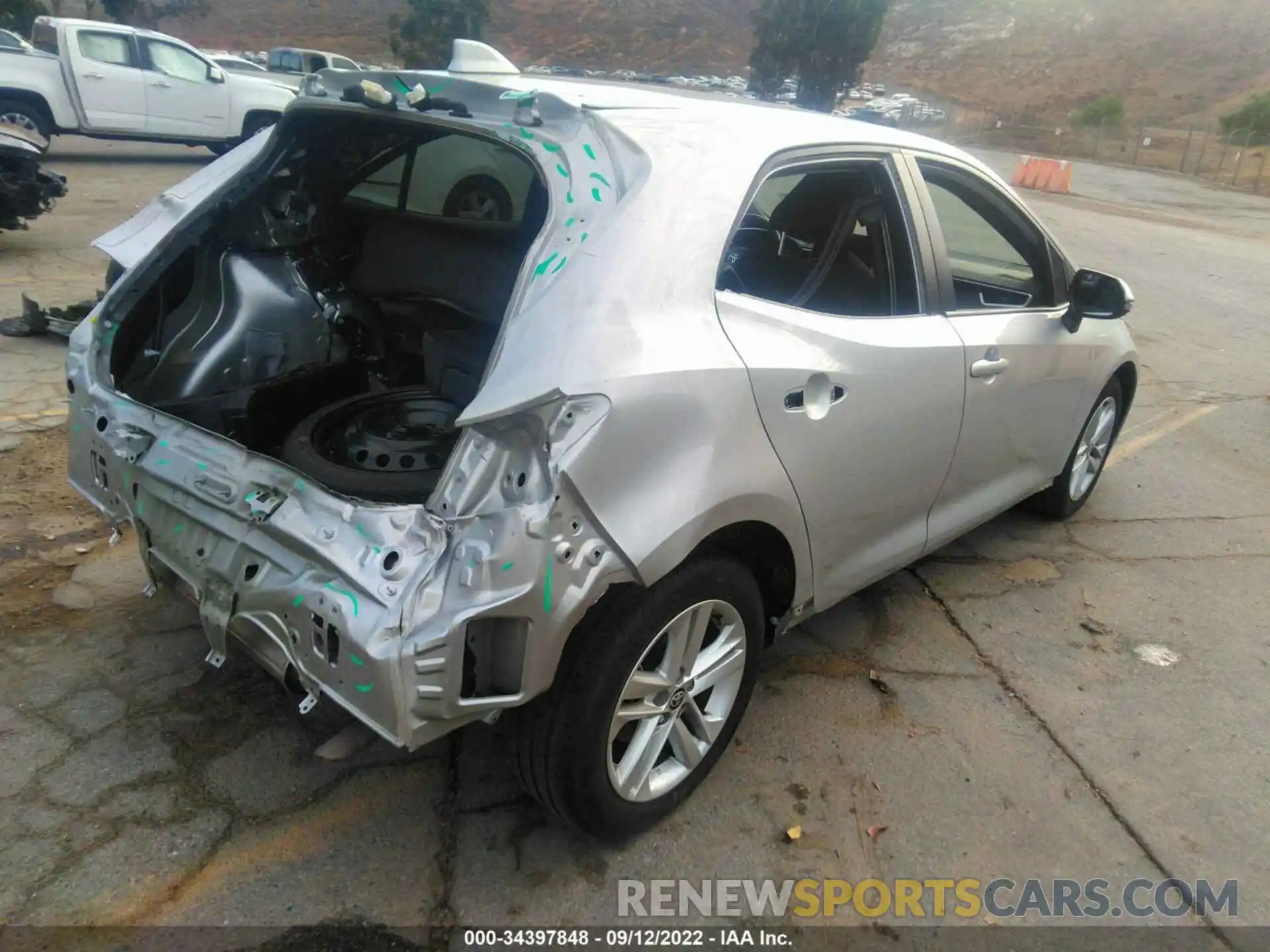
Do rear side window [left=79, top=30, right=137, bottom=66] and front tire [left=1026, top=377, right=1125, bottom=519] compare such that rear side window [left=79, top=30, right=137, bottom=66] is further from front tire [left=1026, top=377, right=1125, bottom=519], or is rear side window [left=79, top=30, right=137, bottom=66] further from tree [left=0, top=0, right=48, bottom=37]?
tree [left=0, top=0, right=48, bottom=37]

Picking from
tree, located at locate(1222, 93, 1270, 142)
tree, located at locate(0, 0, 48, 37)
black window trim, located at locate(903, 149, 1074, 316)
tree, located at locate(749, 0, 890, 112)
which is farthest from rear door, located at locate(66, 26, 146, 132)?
tree, located at locate(1222, 93, 1270, 142)

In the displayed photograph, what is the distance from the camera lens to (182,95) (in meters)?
13.4

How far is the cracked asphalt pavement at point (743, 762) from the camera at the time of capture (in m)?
2.22

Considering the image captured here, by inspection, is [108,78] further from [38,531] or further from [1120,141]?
[1120,141]

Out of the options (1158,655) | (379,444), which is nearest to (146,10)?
(379,444)

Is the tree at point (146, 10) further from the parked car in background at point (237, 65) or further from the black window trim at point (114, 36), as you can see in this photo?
the black window trim at point (114, 36)

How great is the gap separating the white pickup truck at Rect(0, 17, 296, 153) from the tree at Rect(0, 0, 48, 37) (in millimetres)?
18041

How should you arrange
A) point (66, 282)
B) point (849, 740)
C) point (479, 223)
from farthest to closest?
point (66, 282) → point (479, 223) → point (849, 740)

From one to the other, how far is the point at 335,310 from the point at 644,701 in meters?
1.91

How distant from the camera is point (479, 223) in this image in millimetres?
3129

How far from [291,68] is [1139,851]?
22664mm

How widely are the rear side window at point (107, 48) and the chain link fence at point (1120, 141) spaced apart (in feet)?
86.9

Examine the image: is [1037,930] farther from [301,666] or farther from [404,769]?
[301,666]

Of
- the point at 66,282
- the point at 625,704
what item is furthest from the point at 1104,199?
the point at 625,704
